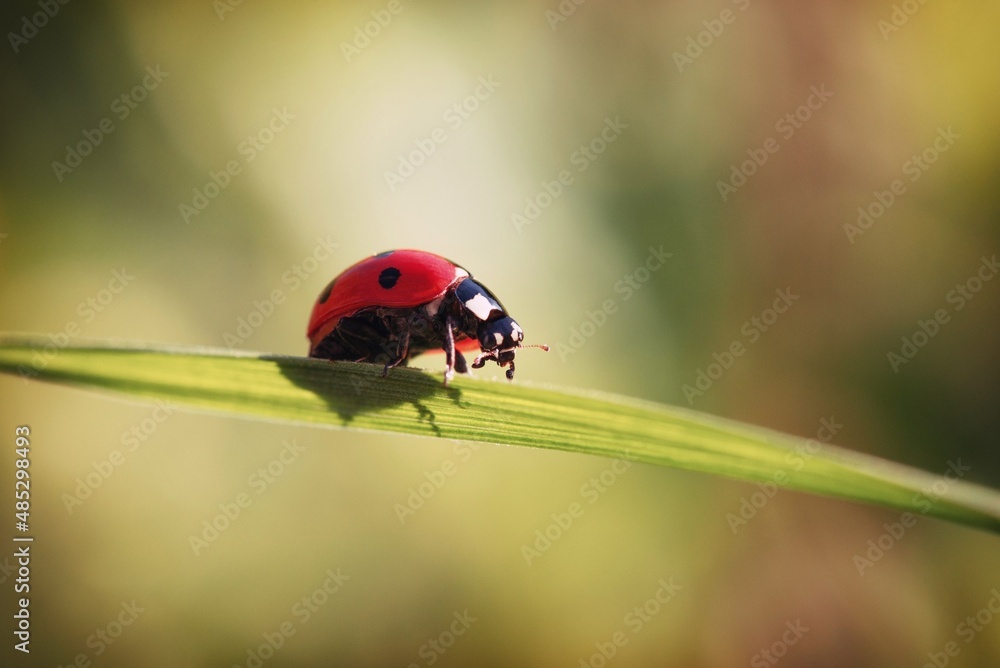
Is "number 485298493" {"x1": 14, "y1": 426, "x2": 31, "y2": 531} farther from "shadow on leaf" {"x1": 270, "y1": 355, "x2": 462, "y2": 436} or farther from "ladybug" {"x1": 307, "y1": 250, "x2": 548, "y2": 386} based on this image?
"shadow on leaf" {"x1": 270, "y1": 355, "x2": 462, "y2": 436}

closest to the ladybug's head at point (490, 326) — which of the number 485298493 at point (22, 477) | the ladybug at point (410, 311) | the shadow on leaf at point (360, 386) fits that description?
the ladybug at point (410, 311)

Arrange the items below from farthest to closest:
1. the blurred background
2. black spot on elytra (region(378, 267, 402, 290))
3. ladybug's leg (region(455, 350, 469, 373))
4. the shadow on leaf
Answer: the blurred background, ladybug's leg (region(455, 350, 469, 373)), black spot on elytra (region(378, 267, 402, 290)), the shadow on leaf

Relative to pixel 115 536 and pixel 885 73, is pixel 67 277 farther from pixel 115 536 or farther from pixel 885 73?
pixel 885 73

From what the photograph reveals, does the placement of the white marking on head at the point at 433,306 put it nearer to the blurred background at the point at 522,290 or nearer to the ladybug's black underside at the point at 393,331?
the ladybug's black underside at the point at 393,331

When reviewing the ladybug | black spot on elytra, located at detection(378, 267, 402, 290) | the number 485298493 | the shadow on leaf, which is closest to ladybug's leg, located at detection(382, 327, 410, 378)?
the ladybug

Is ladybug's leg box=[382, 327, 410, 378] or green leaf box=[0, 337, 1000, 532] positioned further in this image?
ladybug's leg box=[382, 327, 410, 378]

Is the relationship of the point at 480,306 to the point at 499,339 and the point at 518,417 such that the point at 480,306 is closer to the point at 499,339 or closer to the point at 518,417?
the point at 499,339
